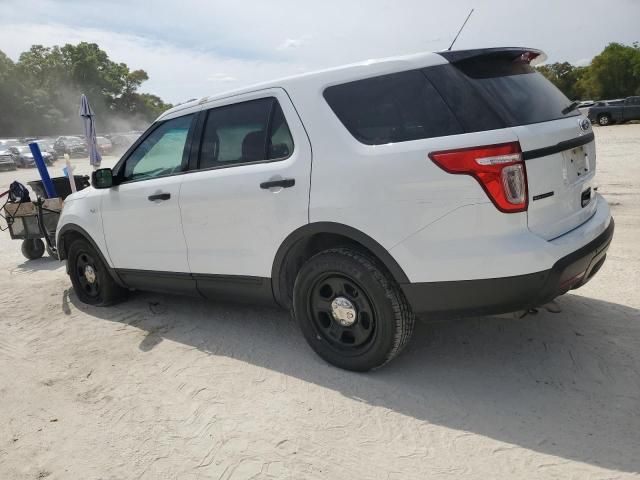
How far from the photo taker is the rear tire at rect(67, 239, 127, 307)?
5062 mm

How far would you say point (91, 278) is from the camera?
17.2ft

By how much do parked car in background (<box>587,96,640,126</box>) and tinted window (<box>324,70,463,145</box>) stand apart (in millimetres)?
30720

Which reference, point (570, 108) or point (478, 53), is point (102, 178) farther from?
point (570, 108)

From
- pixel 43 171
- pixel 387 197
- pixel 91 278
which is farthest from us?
pixel 43 171

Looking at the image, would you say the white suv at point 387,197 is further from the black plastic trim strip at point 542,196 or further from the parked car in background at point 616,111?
the parked car in background at point 616,111

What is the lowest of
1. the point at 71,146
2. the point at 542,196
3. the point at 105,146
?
the point at 542,196

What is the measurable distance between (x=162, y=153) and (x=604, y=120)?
104 feet

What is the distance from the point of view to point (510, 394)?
3035 mm

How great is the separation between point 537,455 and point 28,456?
269 cm

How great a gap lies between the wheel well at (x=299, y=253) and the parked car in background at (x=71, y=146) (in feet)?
120

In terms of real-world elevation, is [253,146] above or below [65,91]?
below

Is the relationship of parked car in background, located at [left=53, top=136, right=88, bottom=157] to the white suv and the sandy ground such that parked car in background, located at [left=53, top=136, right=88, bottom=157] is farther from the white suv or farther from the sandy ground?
the white suv

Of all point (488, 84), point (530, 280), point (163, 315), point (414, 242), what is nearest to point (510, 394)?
point (530, 280)

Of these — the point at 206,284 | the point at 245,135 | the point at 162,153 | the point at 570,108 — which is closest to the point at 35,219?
the point at 162,153
